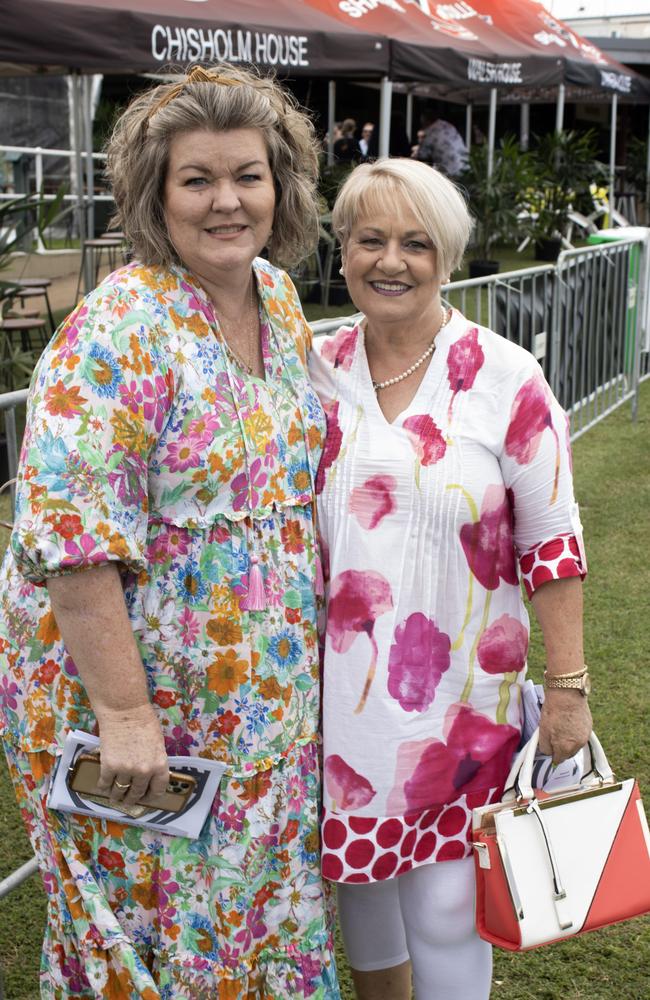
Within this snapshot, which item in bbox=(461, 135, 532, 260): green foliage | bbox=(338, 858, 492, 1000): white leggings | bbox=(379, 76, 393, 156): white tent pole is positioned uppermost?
bbox=(379, 76, 393, 156): white tent pole

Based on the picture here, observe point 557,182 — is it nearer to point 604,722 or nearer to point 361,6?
point 361,6

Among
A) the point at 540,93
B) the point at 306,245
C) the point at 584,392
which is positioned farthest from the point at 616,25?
the point at 306,245

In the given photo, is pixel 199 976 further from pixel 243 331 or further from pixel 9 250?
pixel 9 250

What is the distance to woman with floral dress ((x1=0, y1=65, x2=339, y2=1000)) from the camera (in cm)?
193

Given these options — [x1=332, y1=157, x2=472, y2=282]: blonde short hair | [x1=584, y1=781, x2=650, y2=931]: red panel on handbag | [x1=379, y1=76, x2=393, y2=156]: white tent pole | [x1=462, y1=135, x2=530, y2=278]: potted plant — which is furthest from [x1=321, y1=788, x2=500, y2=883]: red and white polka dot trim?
[x1=462, y1=135, x2=530, y2=278]: potted plant

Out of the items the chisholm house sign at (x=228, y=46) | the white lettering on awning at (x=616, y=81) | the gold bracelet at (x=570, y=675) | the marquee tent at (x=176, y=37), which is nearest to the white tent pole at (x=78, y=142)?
the marquee tent at (x=176, y=37)

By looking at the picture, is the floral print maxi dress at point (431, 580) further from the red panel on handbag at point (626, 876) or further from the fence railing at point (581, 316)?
the fence railing at point (581, 316)

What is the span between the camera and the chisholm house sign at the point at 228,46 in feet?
23.6

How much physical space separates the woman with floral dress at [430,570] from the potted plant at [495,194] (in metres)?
12.9

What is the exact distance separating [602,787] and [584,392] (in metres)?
6.03

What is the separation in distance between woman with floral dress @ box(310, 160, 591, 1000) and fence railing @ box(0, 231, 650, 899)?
331 centimetres

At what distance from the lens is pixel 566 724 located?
7.37 ft

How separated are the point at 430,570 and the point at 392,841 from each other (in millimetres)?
557

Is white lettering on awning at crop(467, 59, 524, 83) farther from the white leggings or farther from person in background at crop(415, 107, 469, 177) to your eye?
the white leggings
